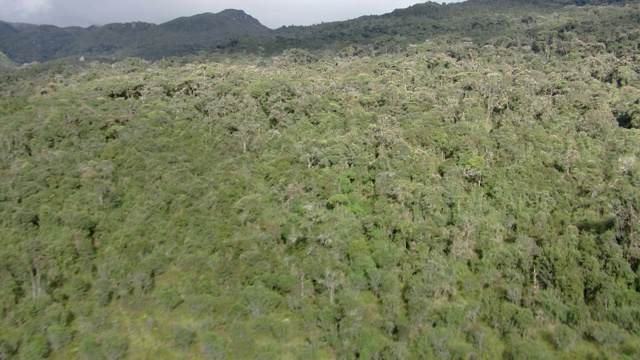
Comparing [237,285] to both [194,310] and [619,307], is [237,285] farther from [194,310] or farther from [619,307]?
[619,307]

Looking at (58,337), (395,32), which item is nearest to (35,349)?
(58,337)

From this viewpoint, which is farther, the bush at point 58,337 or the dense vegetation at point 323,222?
the dense vegetation at point 323,222

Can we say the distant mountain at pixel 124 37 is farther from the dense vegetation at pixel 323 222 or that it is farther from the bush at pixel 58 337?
the bush at pixel 58 337

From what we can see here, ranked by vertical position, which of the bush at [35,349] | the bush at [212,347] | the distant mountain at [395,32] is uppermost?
the distant mountain at [395,32]

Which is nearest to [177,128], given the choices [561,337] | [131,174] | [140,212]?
[131,174]

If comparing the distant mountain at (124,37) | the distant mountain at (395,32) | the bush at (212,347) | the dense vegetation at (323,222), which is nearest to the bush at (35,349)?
the dense vegetation at (323,222)

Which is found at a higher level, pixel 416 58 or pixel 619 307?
pixel 416 58

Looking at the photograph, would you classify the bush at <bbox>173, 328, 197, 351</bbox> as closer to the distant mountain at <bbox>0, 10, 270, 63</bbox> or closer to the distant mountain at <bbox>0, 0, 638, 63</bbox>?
the distant mountain at <bbox>0, 0, 638, 63</bbox>

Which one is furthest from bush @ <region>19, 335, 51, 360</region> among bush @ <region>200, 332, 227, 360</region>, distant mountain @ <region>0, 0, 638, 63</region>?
distant mountain @ <region>0, 0, 638, 63</region>
